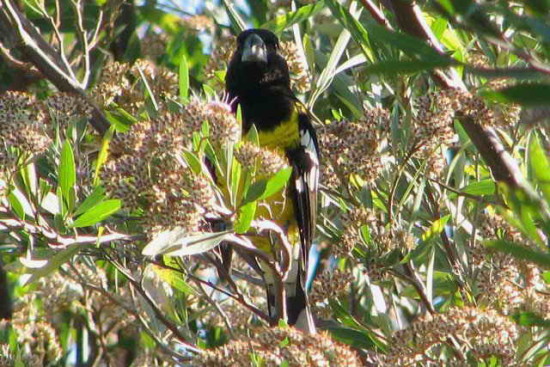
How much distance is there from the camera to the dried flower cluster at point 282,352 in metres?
2.02

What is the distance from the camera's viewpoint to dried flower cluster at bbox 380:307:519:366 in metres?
2.18

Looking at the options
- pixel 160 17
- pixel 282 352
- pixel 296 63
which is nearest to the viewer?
pixel 282 352

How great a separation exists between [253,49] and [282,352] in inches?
81.4

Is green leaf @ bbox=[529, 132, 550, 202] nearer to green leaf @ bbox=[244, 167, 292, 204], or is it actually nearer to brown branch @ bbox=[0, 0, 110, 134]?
green leaf @ bbox=[244, 167, 292, 204]

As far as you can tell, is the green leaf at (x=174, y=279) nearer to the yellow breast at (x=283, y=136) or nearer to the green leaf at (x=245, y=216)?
the green leaf at (x=245, y=216)

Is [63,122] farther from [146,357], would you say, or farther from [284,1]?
[284,1]

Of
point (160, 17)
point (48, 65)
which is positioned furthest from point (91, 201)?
point (160, 17)

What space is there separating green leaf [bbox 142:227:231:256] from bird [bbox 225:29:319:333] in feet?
3.00

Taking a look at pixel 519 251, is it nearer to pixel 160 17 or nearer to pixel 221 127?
pixel 221 127

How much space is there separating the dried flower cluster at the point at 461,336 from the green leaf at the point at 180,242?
485 mm

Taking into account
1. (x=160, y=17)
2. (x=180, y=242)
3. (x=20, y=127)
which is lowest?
(x=180, y=242)

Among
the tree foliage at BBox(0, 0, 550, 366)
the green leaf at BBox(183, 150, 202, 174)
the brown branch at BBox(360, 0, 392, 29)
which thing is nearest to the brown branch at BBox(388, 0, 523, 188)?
the tree foliage at BBox(0, 0, 550, 366)

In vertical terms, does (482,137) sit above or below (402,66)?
below

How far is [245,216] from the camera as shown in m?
2.34
